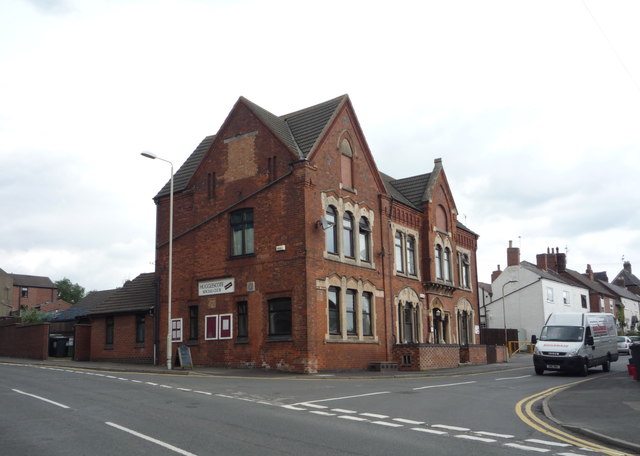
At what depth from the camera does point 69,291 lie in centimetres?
12988

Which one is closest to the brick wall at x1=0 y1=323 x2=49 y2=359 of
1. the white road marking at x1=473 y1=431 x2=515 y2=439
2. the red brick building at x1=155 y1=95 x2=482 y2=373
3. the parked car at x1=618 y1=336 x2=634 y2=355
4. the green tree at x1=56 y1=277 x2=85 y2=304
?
the red brick building at x1=155 y1=95 x2=482 y2=373

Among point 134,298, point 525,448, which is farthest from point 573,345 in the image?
point 134,298

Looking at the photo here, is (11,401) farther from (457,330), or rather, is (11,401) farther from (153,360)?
(457,330)

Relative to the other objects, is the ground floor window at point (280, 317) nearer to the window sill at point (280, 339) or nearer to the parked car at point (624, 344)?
the window sill at point (280, 339)

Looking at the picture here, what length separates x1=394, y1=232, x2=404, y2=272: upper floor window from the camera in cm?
3281

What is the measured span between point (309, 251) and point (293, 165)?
12.5 ft

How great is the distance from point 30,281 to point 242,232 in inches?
3653

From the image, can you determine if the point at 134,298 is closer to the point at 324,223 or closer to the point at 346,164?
the point at 324,223

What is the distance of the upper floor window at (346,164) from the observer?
94.8 ft

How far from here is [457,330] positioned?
38.2 metres

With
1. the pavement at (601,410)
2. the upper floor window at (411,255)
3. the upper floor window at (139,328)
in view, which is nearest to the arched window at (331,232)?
the pavement at (601,410)

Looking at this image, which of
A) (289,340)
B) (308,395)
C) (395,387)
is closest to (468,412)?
(308,395)

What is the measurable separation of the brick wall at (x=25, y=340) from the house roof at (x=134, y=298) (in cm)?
410

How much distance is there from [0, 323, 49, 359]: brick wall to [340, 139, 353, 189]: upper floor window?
18824mm
